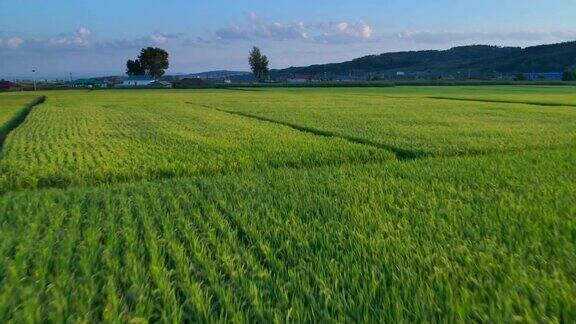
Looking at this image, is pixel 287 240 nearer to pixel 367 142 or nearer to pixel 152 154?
pixel 152 154

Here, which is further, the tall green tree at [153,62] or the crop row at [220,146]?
the tall green tree at [153,62]

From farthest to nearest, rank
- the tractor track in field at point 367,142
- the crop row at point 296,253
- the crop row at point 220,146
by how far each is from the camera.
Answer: the tractor track in field at point 367,142
the crop row at point 220,146
the crop row at point 296,253

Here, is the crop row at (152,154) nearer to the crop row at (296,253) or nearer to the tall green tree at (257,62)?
the crop row at (296,253)

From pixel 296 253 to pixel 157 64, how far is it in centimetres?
12147

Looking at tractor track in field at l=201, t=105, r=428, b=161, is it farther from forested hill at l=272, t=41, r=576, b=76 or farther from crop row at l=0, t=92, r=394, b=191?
forested hill at l=272, t=41, r=576, b=76

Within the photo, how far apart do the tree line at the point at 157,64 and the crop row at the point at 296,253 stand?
118 metres

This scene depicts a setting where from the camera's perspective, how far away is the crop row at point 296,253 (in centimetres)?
258

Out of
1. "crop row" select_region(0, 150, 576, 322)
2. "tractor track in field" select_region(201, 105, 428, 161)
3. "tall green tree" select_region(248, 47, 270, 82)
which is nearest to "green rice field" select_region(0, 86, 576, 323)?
"crop row" select_region(0, 150, 576, 322)

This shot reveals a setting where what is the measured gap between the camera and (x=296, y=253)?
3455 mm

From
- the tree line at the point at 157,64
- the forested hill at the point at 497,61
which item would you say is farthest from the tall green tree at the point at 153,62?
the forested hill at the point at 497,61

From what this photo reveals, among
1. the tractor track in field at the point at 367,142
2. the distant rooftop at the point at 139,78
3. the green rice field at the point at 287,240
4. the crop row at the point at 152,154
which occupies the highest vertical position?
the green rice field at the point at 287,240

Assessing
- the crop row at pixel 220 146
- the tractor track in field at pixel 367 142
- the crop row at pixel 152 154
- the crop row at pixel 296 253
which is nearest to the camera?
the crop row at pixel 296 253

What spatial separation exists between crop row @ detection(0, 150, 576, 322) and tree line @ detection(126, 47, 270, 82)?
4664 inches

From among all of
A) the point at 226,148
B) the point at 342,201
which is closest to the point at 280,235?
the point at 342,201
